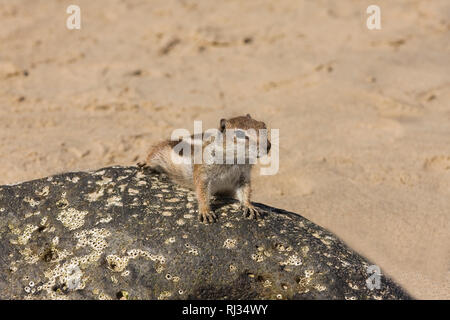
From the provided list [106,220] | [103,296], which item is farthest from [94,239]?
[103,296]

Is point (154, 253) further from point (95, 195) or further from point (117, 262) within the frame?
point (95, 195)

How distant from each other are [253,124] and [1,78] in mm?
4734

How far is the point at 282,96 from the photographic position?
22.1ft

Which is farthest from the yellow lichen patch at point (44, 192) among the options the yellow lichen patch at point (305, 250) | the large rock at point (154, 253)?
the yellow lichen patch at point (305, 250)

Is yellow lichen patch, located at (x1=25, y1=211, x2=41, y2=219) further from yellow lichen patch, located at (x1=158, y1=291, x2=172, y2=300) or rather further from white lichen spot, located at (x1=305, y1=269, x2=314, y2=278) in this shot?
white lichen spot, located at (x1=305, y1=269, x2=314, y2=278)

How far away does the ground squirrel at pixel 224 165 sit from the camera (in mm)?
3408

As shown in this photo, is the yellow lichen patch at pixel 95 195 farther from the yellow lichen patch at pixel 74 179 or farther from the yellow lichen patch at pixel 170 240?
the yellow lichen patch at pixel 170 240

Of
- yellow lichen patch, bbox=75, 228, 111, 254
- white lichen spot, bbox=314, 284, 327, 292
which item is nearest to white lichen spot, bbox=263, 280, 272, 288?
white lichen spot, bbox=314, 284, 327, 292

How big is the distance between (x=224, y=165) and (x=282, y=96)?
130 inches

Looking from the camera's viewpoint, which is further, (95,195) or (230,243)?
(95,195)

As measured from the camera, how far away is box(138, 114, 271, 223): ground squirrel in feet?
11.2

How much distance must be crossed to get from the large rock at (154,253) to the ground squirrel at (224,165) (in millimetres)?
143
